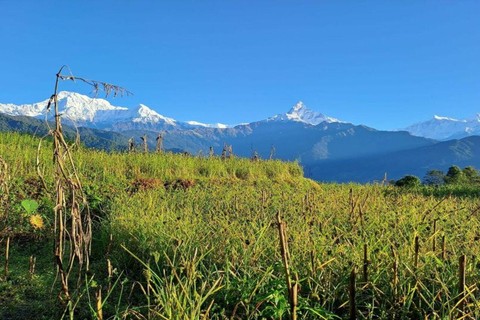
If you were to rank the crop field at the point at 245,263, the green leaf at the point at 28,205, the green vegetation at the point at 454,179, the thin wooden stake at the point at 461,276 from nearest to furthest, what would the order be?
the thin wooden stake at the point at 461,276, the crop field at the point at 245,263, the green leaf at the point at 28,205, the green vegetation at the point at 454,179

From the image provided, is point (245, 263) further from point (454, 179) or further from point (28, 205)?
point (454, 179)

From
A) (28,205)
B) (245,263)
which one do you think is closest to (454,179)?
(245,263)

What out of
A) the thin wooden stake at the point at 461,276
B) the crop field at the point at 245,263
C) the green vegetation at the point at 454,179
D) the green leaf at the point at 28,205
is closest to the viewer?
the thin wooden stake at the point at 461,276

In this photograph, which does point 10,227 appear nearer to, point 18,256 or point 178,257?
point 18,256

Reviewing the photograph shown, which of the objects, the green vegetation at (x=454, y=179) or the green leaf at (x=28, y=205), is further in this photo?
the green vegetation at (x=454, y=179)

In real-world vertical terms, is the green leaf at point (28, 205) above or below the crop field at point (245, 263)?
above

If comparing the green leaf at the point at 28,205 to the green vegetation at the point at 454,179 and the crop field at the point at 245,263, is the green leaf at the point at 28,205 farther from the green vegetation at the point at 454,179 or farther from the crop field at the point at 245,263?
the green vegetation at the point at 454,179

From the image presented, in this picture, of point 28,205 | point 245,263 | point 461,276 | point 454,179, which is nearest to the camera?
point 461,276

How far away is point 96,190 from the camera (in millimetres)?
7332

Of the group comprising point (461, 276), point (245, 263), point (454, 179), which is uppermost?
point (461, 276)

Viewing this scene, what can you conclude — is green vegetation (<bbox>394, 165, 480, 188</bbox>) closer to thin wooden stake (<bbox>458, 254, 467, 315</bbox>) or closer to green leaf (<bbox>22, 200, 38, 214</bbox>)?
thin wooden stake (<bbox>458, 254, 467, 315</bbox>)

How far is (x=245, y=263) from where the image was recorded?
286 centimetres

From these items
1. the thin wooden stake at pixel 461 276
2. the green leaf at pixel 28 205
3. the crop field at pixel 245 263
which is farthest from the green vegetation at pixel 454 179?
the green leaf at pixel 28 205

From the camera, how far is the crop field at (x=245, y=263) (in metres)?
2.32
